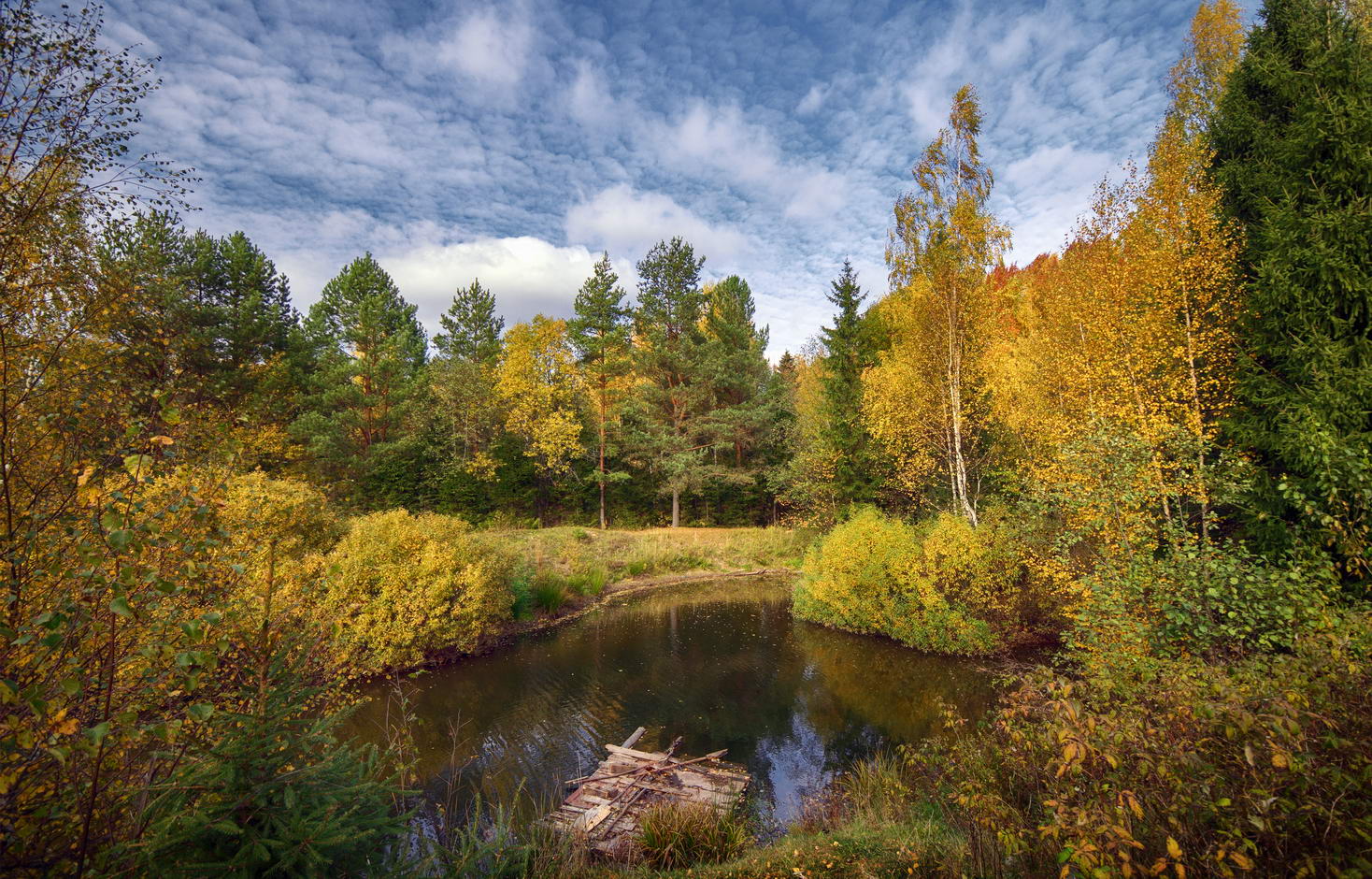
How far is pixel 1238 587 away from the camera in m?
6.65

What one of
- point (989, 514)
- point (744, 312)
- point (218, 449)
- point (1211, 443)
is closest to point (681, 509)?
point (744, 312)

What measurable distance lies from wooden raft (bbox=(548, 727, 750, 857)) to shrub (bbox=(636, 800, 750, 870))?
0.25 meters


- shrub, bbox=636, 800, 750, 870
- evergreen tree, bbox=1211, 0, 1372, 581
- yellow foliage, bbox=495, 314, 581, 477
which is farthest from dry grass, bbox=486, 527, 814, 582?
evergreen tree, bbox=1211, 0, 1372, 581

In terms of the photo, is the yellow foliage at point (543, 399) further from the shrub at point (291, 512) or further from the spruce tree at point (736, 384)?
the shrub at point (291, 512)

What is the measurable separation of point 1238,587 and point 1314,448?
1909 millimetres

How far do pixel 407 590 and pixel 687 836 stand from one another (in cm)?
929

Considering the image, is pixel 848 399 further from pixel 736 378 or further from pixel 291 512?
pixel 291 512

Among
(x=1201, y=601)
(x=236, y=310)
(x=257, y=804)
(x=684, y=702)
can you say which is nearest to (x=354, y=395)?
(x=236, y=310)

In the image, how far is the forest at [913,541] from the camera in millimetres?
2756

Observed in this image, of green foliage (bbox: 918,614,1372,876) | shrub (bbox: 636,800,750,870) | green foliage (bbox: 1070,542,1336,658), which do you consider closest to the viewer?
green foliage (bbox: 918,614,1372,876)

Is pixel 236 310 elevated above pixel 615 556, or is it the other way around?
pixel 236 310

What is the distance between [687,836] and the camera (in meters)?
6.63

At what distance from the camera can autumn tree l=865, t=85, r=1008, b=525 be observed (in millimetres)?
14984

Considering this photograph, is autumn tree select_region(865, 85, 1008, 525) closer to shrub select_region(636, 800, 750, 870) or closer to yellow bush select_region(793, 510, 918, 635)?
yellow bush select_region(793, 510, 918, 635)
